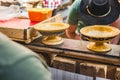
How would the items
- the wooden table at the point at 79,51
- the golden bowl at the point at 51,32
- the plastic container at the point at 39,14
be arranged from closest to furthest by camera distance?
the wooden table at the point at 79,51, the golden bowl at the point at 51,32, the plastic container at the point at 39,14

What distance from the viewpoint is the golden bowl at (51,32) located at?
4.62 feet

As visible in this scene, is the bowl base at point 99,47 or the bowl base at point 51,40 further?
the bowl base at point 51,40

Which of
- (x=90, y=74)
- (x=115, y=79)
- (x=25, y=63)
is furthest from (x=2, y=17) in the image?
(x=25, y=63)

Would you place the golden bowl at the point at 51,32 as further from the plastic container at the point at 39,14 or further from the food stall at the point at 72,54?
the plastic container at the point at 39,14

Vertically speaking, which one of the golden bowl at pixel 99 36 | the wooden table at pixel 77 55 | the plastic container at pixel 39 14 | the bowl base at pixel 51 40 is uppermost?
the plastic container at pixel 39 14

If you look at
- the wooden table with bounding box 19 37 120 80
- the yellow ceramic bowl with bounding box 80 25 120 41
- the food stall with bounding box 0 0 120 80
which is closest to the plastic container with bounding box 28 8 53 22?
the food stall with bounding box 0 0 120 80

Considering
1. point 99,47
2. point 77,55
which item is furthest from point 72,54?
point 99,47

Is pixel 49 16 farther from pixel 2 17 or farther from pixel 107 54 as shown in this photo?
pixel 107 54

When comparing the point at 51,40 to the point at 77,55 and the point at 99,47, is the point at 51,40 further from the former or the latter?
the point at 99,47

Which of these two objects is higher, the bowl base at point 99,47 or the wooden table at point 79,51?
the bowl base at point 99,47

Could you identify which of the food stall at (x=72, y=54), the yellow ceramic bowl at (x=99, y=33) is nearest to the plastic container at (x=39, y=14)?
the food stall at (x=72, y=54)

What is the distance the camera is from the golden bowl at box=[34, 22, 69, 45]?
141 cm

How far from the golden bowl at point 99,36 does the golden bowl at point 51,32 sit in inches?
6.1

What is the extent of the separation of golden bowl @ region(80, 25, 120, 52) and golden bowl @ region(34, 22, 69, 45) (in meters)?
0.15
